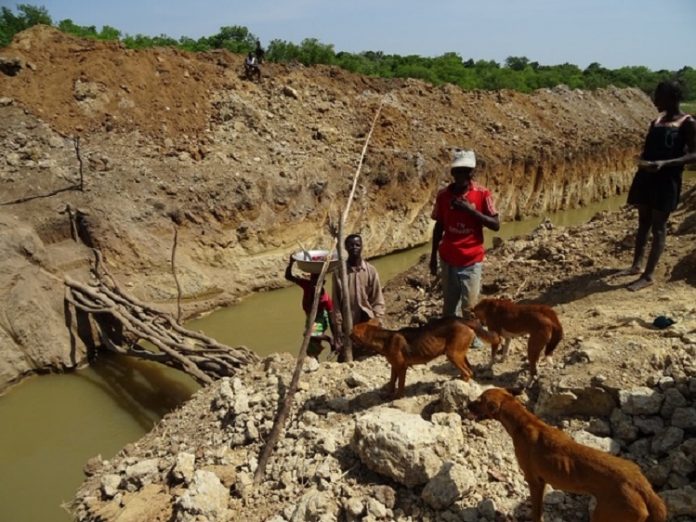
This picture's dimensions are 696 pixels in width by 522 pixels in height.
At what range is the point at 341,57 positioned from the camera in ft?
73.2

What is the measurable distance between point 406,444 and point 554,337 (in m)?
1.43

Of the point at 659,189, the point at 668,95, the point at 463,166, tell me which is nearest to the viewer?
the point at 463,166

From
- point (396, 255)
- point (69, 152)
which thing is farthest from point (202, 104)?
point (396, 255)

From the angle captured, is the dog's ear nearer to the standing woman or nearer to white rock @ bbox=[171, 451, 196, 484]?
the standing woman

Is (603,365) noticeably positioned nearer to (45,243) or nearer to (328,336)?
(328,336)

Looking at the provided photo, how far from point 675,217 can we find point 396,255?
7344mm

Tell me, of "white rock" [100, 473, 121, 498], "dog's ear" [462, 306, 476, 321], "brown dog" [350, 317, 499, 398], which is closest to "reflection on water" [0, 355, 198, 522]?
"white rock" [100, 473, 121, 498]

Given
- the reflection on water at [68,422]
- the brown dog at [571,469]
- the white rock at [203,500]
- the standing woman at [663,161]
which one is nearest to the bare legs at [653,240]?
the standing woman at [663,161]

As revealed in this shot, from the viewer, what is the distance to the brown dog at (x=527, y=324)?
12.5 ft

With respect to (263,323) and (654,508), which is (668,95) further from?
(263,323)

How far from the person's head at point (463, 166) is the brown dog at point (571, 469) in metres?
1.91

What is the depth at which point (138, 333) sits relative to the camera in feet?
24.3

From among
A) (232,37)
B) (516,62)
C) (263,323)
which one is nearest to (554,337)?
(263,323)

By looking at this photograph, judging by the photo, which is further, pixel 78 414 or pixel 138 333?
pixel 138 333
